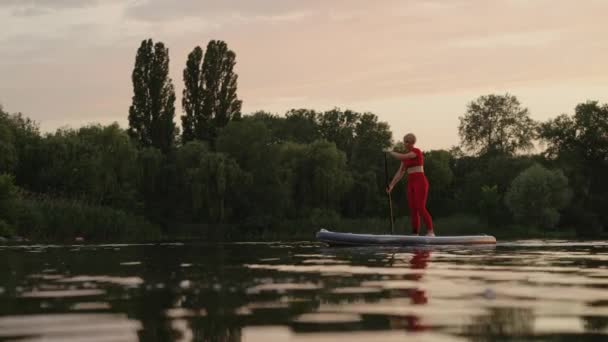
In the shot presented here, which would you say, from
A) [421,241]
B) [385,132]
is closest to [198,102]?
[385,132]

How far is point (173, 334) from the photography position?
21.6 ft

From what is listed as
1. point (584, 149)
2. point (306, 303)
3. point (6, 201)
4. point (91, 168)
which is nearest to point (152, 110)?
point (91, 168)

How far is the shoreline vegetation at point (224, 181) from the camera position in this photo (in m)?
51.4

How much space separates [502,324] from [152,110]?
6409 centimetres

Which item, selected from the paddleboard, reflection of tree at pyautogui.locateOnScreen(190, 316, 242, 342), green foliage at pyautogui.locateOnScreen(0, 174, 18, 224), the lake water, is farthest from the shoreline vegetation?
reflection of tree at pyautogui.locateOnScreen(190, 316, 242, 342)

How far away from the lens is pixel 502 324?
280 inches

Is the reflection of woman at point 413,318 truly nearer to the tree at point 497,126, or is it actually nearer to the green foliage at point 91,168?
the green foliage at point 91,168

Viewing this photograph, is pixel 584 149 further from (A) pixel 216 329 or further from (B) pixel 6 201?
(A) pixel 216 329

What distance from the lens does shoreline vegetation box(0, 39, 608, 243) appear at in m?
51.4

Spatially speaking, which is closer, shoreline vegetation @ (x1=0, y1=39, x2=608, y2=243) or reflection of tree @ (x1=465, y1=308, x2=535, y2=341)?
reflection of tree @ (x1=465, y1=308, x2=535, y2=341)

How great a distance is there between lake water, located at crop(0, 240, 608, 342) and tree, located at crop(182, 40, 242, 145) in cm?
5768

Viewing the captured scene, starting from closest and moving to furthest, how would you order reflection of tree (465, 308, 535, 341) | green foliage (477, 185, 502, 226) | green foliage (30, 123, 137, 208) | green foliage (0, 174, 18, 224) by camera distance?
1. reflection of tree (465, 308, 535, 341)
2. green foliage (0, 174, 18, 224)
3. green foliage (30, 123, 137, 208)
4. green foliage (477, 185, 502, 226)

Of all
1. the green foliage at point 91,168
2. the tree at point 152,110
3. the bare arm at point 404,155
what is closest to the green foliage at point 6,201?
the green foliage at point 91,168

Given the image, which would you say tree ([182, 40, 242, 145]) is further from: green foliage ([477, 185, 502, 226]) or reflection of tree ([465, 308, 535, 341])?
reflection of tree ([465, 308, 535, 341])
